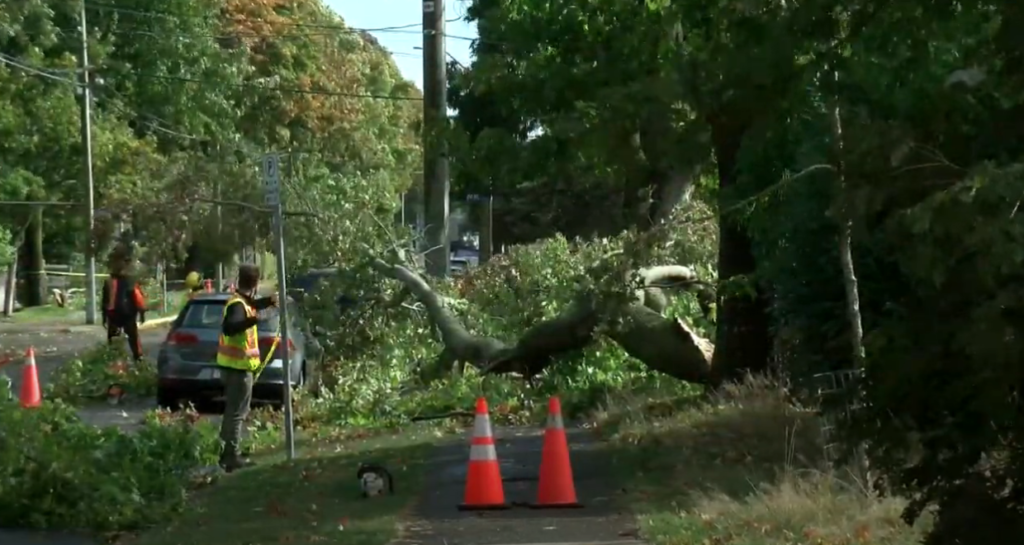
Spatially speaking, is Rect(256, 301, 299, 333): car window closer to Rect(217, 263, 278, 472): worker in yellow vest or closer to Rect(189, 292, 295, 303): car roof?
Rect(189, 292, 295, 303): car roof

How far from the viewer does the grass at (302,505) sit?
34.4 ft

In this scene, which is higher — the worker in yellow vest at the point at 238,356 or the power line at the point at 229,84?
the power line at the point at 229,84

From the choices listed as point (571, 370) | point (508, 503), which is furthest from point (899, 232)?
point (571, 370)

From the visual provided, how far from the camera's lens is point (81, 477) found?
11.9m

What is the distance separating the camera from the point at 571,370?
18703mm

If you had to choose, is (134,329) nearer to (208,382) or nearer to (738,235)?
(208,382)

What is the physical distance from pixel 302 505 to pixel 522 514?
5.32 feet

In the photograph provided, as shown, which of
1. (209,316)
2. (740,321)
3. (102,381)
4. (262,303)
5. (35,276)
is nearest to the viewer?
(262,303)

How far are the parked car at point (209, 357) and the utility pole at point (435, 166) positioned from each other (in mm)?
3340

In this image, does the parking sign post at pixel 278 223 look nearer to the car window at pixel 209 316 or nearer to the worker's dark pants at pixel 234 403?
the worker's dark pants at pixel 234 403

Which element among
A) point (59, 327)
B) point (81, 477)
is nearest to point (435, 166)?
point (81, 477)

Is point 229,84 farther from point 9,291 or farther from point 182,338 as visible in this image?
point 182,338

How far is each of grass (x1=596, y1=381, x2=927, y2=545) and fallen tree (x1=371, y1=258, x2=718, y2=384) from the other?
644 millimetres

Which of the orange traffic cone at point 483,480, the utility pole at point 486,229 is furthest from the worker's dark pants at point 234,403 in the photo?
the utility pole at point 486,229
